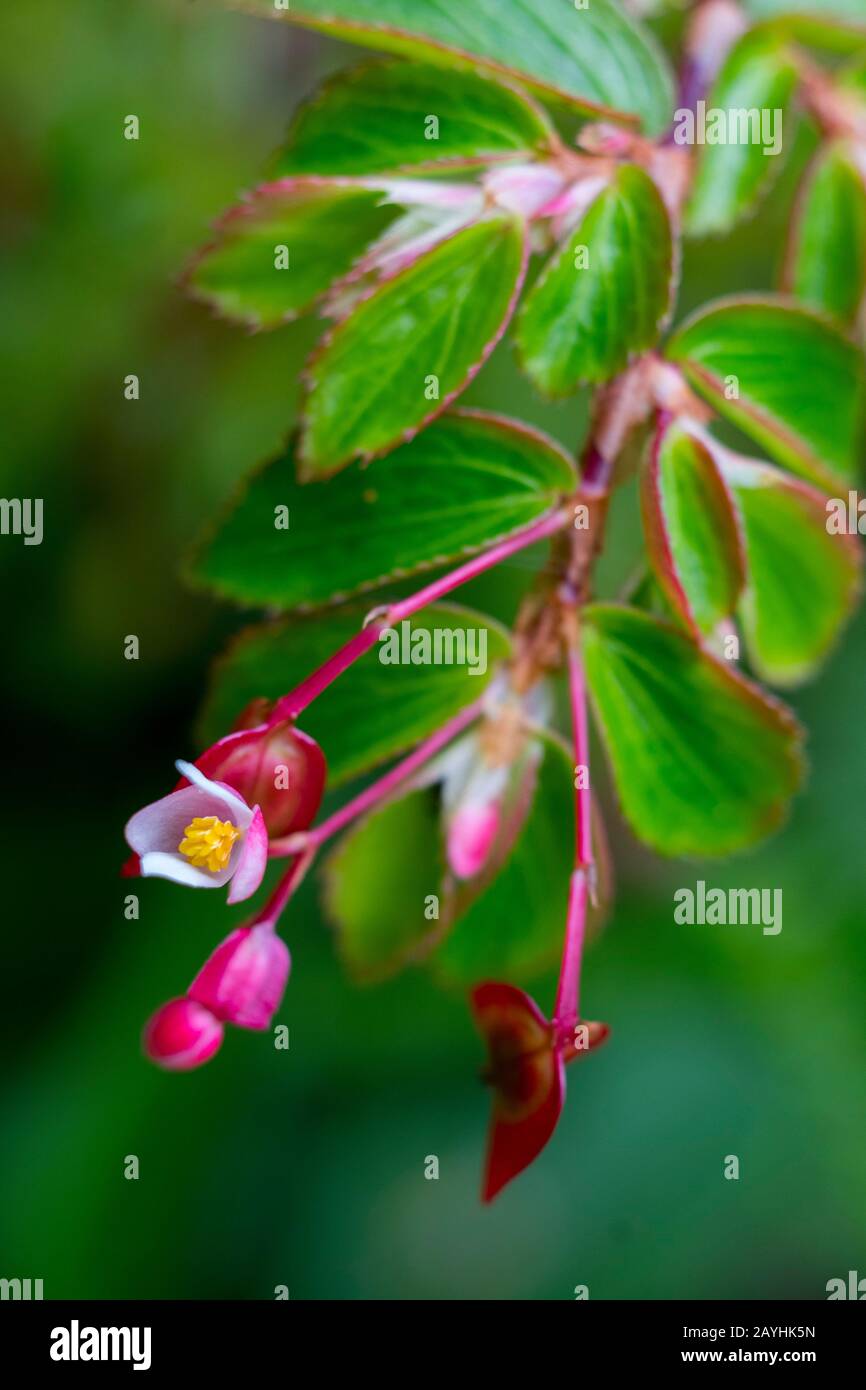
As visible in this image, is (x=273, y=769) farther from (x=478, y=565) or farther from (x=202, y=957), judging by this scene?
(x=202, y=957)

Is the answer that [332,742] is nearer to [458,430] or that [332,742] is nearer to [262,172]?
[458,430]

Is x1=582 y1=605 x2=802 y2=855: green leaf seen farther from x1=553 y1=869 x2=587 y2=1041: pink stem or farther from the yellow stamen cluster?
the yellow stamen cluster

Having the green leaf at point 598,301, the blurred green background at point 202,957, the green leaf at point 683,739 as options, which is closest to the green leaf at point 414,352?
the green leaf at point 598,301

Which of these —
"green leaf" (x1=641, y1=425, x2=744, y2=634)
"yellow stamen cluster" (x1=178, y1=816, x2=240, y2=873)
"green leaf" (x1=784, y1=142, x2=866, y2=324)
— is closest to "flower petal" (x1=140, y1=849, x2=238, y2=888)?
"yellow stamen cluster" (x1=178, y1=816, x2=240, y2=873)

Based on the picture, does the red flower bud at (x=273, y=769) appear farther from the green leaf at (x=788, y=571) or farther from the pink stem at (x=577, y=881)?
the green leaf at (x=788, y=571)

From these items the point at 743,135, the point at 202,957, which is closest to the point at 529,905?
the point at 743,135
